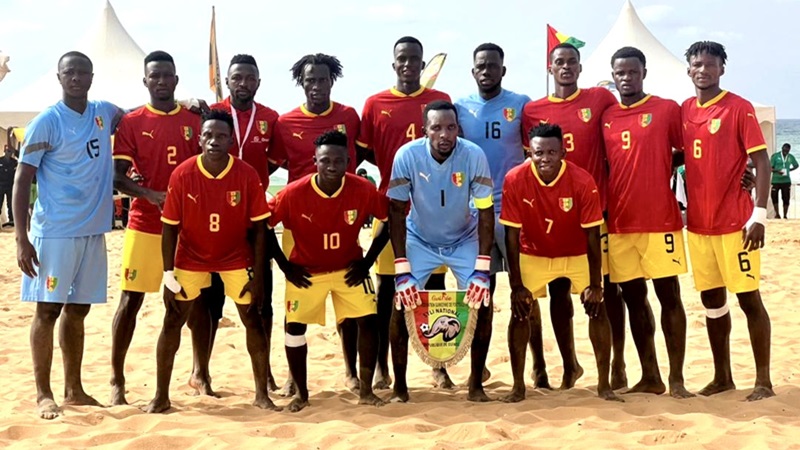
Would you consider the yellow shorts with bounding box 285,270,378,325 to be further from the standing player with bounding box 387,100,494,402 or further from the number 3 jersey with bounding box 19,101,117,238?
the number 3 jersey with bounding box 19,101,117,238

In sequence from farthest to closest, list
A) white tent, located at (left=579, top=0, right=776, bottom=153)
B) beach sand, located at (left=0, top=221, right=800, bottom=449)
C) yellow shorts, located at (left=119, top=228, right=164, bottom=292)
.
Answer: white tent, located at (left=579, top=0, right=776, bottom=153) < yellow shorts, located at (left=119, top=228, right=164, bottom=292) < beach sand, located at (left=0, top=221, right=800, bottom=449)

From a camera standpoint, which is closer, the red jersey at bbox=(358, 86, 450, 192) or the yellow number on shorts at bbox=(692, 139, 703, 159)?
the yellow number on shorts at bbox=(692, 139, 703, 159)

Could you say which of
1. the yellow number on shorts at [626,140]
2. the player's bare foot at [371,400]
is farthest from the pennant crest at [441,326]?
the yellow number on shorts at [626,140]

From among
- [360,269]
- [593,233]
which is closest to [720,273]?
[593,233]

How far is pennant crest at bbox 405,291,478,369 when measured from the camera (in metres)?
5.83

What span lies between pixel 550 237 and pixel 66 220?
3.09m

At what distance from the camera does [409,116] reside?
6.43 metres

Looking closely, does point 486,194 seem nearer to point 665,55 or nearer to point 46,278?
point 46,278

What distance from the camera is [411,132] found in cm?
644

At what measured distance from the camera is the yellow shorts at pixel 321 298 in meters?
5.86

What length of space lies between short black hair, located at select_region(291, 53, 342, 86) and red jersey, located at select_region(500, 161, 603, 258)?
1557 millimetres

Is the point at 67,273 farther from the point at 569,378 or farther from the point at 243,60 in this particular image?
the point at 569,378

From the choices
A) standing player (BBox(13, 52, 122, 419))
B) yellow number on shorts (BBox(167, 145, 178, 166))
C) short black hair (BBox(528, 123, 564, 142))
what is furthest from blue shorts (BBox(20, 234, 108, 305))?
short black hair (BBox(528, 123, 564, 142))

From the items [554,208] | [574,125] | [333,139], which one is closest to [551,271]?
[554,208]
